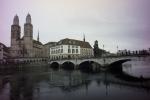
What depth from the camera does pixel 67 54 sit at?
228ft

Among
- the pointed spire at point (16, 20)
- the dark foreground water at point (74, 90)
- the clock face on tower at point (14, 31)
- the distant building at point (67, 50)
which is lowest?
the dark foreground water at point (74, 90)

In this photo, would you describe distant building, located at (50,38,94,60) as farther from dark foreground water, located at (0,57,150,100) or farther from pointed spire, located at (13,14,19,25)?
dark foreground water, located at (0,57,150,100)

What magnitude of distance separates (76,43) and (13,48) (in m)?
38.3

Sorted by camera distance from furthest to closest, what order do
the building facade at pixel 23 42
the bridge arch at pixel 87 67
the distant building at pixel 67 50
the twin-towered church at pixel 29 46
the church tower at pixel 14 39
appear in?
the church tower at pixel 14 39 < the building facade at pixel 23 42 < the twin-towered church at pixel 29 46 < the distant building at pixel 67 50 < the bridge arch at pixel 87 67

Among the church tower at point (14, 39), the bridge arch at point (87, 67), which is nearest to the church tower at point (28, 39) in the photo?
the church tower at point (14, 39)

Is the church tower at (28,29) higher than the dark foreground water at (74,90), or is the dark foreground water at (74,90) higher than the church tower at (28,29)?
the church tower at (28,29)

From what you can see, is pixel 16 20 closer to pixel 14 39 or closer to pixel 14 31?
pixel 14 31

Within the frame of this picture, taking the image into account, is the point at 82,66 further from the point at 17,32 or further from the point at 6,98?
the point at 17,32

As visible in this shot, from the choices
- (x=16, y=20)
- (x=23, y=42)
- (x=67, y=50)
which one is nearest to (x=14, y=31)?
(x=16, y=20)

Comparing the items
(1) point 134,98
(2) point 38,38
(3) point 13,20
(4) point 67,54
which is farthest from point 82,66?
(2) point 38,38

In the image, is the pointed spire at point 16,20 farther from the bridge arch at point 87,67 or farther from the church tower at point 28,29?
the bridge arch at point 87,67

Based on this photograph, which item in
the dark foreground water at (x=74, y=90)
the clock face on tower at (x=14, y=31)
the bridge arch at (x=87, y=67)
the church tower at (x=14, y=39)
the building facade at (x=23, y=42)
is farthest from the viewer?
the clock face on tower at (x=14, y=31)

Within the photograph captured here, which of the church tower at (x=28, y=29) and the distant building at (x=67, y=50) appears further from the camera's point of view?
the church tower at (x=28, y=29)

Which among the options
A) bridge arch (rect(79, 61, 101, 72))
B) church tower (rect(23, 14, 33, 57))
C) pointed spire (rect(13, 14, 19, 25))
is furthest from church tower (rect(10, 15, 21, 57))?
bridge arch (rect(79, 61, 101, 72))
